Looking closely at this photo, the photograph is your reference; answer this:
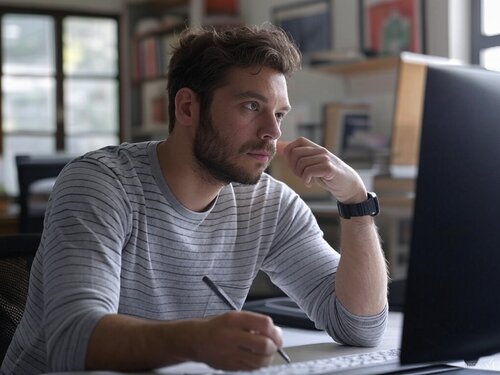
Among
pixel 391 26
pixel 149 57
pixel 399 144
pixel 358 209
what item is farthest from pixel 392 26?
pixel 358 209

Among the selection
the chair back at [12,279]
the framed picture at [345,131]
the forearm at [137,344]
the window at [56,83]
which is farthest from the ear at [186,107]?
the window at [56,83]

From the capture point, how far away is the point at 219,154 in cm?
131

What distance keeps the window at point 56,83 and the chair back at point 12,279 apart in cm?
424

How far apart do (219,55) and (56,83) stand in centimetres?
474

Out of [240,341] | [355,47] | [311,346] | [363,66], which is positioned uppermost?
[355,47]

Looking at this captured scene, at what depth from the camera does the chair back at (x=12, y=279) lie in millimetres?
1454

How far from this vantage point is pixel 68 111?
5898 mm

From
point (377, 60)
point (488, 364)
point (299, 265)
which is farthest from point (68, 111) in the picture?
point (488, 364)

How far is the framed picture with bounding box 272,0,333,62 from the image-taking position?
4.41m

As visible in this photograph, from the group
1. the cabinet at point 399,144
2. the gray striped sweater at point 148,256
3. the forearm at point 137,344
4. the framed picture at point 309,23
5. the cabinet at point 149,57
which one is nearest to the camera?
the forearm at point 137,344

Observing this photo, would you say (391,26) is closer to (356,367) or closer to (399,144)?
(399,144)

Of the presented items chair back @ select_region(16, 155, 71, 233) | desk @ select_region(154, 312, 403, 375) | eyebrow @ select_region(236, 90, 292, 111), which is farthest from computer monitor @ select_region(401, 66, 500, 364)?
chair back @ select_region(16, 155, 71, 233)

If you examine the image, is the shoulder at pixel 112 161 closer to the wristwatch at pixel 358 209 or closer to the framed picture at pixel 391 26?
the wristwatch at pixel 358 209

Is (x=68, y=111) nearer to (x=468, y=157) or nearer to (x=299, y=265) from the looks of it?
(x=299, y=265)
